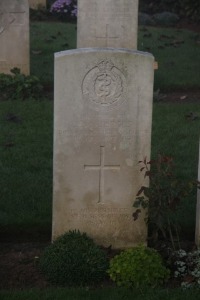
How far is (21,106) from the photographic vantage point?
10.0m

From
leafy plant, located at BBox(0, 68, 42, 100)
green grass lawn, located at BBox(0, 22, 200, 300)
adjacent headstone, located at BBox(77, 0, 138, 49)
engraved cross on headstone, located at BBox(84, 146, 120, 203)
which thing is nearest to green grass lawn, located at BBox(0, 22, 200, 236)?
green grass lawn, located at BBox(0, 22, 200, 300)

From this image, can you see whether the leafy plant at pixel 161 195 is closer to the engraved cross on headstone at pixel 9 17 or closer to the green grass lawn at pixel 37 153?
the green grass lawn at pixel 37 153

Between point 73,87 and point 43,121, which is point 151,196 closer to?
point 73,87

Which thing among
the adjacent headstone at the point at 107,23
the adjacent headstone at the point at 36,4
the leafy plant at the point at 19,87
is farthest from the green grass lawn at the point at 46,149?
the adjacent headstone at the point at 36,4

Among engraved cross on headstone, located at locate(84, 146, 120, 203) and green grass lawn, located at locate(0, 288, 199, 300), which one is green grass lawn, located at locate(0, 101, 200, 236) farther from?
green grass lawn, located at locate(0, 288, 199, 300)

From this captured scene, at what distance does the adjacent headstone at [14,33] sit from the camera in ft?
36.5

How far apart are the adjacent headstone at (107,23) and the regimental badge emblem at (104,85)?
17.8 feet

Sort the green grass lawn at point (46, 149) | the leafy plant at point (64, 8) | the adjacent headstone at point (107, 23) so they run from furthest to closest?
the leafy plant at point (64, 8) → the adjacent headstone at point (107, 23) → the green grass lawn at point (46, 149)

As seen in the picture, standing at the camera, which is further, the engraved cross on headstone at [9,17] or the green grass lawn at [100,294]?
the engraved cross on headstone at [9,17]

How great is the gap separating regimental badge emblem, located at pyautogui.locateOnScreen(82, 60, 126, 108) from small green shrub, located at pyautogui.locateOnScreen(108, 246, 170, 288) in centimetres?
112

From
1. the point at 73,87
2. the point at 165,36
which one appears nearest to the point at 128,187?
the point at 73,87

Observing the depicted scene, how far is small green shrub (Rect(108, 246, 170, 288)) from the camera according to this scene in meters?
5.34

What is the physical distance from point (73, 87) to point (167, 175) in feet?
3.09

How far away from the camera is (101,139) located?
5789mm
